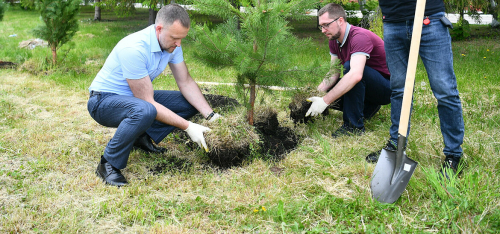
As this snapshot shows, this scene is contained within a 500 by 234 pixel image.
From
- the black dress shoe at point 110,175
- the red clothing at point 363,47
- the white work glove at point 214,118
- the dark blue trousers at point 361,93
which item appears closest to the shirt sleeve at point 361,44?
the red clothing at point 363,47

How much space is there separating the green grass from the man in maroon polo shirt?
241mm

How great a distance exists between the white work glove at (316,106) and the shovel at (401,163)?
98cm

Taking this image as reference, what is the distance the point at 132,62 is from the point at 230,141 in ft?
2.91

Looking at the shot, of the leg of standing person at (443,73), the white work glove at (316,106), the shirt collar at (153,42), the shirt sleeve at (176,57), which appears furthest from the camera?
the white work glove at (316,106)

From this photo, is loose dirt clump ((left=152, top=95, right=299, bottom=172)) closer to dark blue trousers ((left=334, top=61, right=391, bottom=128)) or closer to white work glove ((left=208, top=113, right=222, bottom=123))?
white work glove ((left=208, top=113, right=222, bottom=123))

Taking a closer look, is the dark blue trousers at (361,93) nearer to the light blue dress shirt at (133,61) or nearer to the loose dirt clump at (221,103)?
the loose dirt clump at (221,103)

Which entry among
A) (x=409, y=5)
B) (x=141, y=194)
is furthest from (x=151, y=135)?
(x=409, y=5)

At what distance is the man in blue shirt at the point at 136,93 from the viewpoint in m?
2.57

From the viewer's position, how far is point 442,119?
2.45 m

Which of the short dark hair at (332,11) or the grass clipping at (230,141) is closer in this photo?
the grass clipping at (230,141)

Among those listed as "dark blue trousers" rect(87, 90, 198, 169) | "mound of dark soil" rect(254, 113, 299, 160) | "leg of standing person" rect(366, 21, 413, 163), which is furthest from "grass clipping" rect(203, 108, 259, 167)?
"leg of standing person" rect(366, 21, 413, 163)

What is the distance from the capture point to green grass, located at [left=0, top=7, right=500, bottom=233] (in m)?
2.08

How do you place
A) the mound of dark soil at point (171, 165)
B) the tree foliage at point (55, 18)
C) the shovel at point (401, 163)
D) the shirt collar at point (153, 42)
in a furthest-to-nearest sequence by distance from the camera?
1. the tree foliage at point (55, 18)
2. the mound of dark soil at point (171, 165)
3. the shirt collar at point (153, 42)
4. the shovel at point (401, 163)

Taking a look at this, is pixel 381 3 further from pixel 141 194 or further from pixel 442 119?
pixel 141 194
